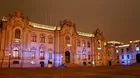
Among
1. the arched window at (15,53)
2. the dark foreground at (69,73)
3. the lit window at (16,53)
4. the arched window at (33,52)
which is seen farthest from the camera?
the arched window at (33,52)

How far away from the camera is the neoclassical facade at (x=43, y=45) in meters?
42.7

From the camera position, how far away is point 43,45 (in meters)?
49.5

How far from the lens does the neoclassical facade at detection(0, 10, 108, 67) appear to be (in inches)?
1679

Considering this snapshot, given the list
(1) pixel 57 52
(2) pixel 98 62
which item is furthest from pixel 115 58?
(1) pixel 57 52

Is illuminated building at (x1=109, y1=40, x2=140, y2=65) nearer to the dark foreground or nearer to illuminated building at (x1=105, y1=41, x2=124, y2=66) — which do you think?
illuminated building at (x1=105, y1=41, x2=124, y2=66)

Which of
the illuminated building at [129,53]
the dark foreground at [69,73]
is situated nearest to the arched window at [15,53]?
the dark foreground at [69,73]

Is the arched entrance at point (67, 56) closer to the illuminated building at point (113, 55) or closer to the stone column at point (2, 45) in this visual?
the stone column at point (2, 45)

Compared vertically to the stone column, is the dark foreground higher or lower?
lower

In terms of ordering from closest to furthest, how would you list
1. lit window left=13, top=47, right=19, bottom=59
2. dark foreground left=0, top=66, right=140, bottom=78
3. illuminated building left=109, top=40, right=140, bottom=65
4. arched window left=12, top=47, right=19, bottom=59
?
dark foreground left=0, top=66, right=140, bottom=78 < arched window left=12, top=47, right=19, bottom=59 < lit window left=13, top=47, right=19, bottom=59 < illuminated building left=109, top=40, right=140, bottom=65

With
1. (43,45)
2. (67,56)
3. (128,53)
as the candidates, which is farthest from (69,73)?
(128,53)

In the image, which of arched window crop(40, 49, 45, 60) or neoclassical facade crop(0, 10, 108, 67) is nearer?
neoclassical facade crop(0, 10, 108, 67)

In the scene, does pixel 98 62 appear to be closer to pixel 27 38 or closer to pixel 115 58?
pixel 115 58

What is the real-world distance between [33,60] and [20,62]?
13.7 ft

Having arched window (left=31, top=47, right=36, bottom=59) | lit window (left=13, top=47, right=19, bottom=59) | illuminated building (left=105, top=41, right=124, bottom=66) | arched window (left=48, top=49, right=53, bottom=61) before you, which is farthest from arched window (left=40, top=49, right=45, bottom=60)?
illuminated building (left=105, top=41, right=124, bottom=66)
